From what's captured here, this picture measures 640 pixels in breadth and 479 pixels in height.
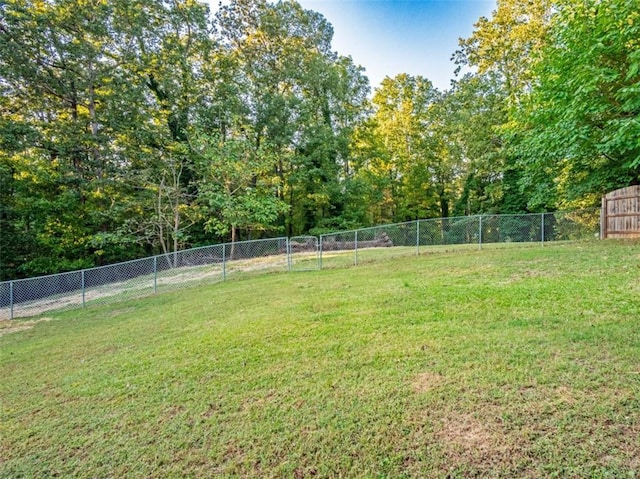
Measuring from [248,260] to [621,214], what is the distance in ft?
42.1

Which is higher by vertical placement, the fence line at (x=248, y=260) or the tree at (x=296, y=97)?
the tree at (x=296, y=97)

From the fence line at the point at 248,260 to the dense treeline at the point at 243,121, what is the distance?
2595mm

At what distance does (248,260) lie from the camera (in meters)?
12.0

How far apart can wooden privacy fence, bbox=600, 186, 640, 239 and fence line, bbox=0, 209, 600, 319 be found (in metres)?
0.50

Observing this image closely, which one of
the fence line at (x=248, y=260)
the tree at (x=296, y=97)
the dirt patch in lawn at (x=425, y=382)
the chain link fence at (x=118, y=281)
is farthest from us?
the tree at (x=296, y=97)

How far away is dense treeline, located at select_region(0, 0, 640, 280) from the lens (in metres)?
9.70

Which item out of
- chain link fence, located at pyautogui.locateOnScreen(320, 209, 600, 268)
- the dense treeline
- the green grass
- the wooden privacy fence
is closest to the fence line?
chain link fence, located at pyautogui.locateOnScreen(320, 209, 600, 268)

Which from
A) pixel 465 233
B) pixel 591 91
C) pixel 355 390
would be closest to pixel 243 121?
pixel 465 233

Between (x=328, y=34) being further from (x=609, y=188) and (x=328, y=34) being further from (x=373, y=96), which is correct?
(x=609, y=188)

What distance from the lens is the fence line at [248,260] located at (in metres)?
8.90

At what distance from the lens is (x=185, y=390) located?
122 inches

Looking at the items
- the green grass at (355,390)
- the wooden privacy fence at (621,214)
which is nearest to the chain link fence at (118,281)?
the green grass at (355,390)

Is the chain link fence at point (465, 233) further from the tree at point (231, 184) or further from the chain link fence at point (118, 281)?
the tree at point (231, 184)

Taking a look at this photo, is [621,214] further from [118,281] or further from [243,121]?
[243,121]
